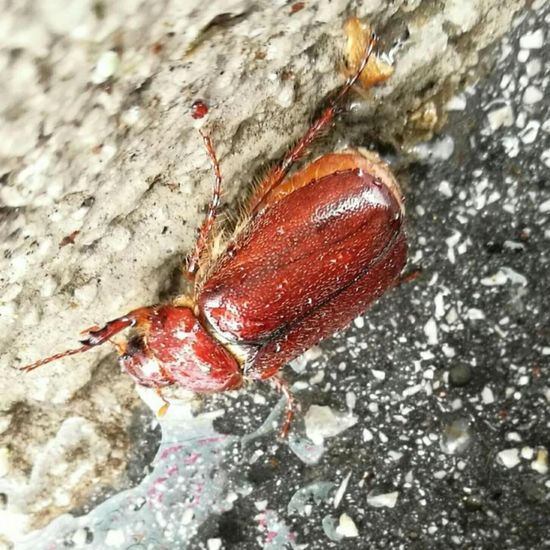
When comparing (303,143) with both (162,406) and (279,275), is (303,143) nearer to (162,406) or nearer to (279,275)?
(279,275)

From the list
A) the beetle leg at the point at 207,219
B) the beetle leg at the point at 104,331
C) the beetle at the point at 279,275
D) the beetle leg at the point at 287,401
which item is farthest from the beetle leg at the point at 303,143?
the beetle leg at the point at 287,401

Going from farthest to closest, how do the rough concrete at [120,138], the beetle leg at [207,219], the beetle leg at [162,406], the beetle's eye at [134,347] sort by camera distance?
the beetle leg at [162,406] → the beetle's eye at [134,347] → the beetle leg at [207,219] → the rough concrete at [120,138]

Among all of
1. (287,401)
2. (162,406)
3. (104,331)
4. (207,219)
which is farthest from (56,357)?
(287,401)

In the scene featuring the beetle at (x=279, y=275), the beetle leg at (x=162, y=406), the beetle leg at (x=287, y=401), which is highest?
the beetle at (x=279, y=275)

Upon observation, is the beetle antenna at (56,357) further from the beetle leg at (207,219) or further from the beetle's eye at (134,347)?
the beetle leg at (207,219)

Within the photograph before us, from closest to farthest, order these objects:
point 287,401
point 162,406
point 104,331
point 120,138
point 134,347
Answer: point 120,138
point 104,331
point 134,347
point 162,406
point 287,401

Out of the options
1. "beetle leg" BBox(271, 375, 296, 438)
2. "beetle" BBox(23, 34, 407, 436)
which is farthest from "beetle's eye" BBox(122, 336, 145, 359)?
"beetle leg" BBox(271, 375, 296, 438)
